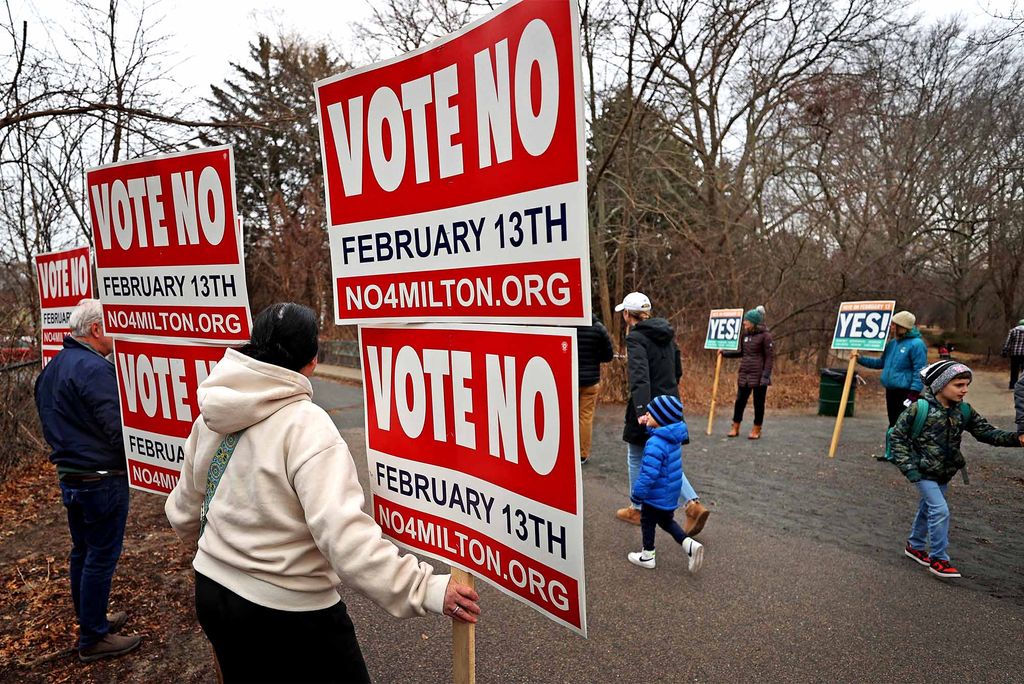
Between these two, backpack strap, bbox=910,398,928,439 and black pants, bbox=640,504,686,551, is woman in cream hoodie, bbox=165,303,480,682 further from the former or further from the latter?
backpack strap, bbox=910,398,928,439

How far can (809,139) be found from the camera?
58.5 ft

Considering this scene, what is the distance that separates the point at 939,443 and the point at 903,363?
12.3ft

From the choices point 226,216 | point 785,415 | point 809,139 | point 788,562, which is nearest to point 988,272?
point 809,139

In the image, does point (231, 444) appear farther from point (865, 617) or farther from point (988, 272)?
point (988, 272)

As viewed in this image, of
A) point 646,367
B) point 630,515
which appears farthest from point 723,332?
point 630,515

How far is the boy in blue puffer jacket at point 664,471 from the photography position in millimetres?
4504

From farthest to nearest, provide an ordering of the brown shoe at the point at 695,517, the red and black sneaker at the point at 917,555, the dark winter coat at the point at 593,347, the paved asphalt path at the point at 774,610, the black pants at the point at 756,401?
1. the black pants at the point at 756,401
2. the dark winter coat at the point at 593,347
3. the brown shoe at the point at 695,517
4. the red and black sneaker at the point at 917,555
5. the paved asphalt path at the point at 774,610

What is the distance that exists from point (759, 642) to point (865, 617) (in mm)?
844

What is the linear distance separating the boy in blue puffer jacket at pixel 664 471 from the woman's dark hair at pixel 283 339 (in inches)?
122

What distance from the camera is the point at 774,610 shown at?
4082mm

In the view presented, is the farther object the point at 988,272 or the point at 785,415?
the point at 988,272

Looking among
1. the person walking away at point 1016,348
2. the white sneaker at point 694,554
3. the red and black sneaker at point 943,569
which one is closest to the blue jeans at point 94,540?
the white sneaker at point 694,554

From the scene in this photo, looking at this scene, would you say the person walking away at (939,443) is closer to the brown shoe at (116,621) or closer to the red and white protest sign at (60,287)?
the brown shoe at (116,621)

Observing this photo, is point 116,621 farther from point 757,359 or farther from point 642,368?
point 757,359
